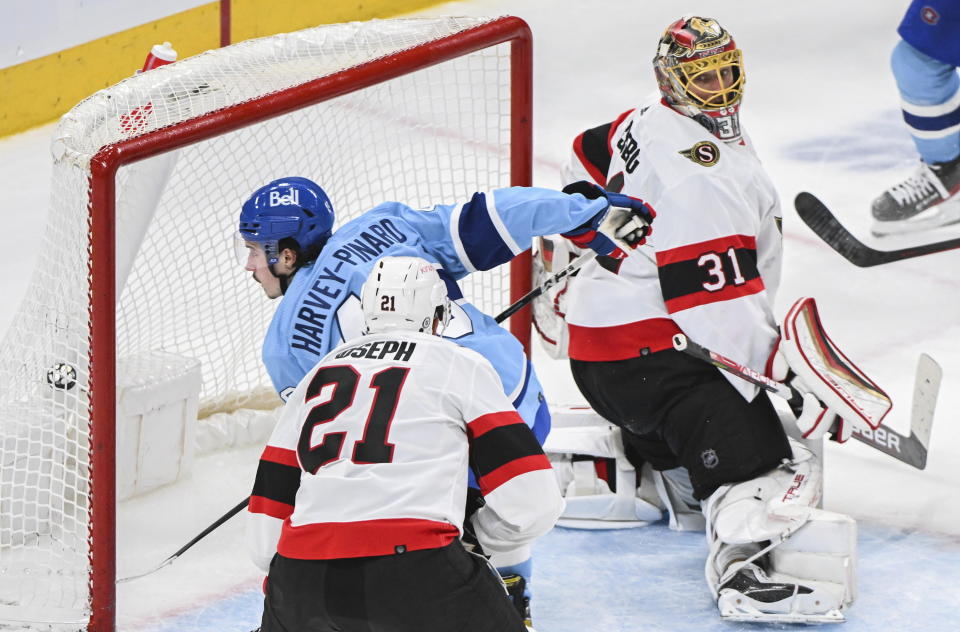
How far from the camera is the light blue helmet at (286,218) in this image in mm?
2996

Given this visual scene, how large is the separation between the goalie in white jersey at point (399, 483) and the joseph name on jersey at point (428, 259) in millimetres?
385

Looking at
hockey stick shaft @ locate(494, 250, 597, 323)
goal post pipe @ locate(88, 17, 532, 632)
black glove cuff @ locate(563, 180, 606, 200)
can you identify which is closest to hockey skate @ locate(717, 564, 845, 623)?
hockey stick shaft @ locate(494, 250, 597, 323)

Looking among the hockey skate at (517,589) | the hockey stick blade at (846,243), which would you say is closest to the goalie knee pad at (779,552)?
the hockey skate at (517,589)

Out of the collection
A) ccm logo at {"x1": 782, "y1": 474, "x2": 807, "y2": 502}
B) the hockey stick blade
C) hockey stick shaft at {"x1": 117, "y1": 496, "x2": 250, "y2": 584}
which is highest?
the hockey stick blade

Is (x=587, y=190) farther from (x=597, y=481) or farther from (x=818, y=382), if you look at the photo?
(x=597, y=481)

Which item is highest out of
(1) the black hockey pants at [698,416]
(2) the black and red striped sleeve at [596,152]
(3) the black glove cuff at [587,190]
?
(2) the black and red striped sleeve at [596,152]

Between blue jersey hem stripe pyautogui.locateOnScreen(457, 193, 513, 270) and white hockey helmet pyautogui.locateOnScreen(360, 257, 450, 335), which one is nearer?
white hockey helmet pyautogui.locateOnScreen(360, 257, 450, 335)

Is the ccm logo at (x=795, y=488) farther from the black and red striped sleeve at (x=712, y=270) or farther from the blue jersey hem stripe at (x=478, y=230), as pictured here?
the blue jersey hem stripe at (x=478, y=230)

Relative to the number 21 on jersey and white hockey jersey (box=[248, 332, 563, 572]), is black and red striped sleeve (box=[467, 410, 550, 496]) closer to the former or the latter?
white hockey jersey (box=[248, 332, 563, 572])

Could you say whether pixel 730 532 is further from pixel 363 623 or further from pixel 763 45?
pixel 763 45

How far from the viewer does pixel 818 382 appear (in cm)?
329

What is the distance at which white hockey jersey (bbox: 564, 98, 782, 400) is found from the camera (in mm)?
3232

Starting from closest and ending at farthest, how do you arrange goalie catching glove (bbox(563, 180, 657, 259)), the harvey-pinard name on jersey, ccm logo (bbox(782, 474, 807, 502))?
the harvey-pinard name on jersey, goalie catching glove (bbox(563, 180, 657, 259)), ccm logo (bbox(782, 474, 807, 502))

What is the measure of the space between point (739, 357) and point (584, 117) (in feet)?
8.64
